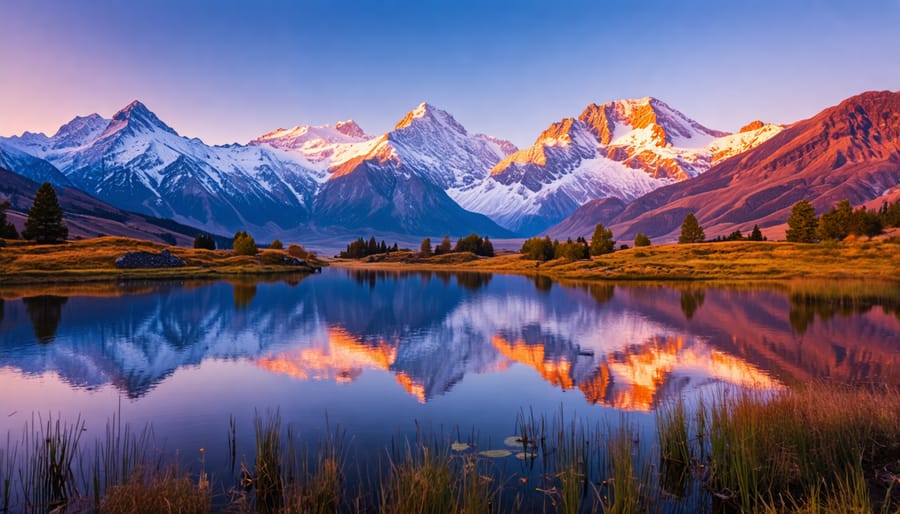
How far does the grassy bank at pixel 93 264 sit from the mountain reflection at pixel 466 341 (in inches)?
1280

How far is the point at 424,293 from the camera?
11400cm

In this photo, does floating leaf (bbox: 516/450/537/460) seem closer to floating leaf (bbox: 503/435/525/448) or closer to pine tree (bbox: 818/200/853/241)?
floating leaf (bbox: 503/435/525/448)

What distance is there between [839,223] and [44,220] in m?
212

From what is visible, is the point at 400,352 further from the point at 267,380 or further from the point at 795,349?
the point at 795,349

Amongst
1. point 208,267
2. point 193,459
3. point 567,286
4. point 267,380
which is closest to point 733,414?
point 193,459

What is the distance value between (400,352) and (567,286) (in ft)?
282

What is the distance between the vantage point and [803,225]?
6964 inches

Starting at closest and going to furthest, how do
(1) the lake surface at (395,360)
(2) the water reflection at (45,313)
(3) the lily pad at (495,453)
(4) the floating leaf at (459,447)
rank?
1. (3) the lily pad at (495,453)
2. (4) the floating leaf at (459,447)
3. (1) the lake surface at (395,360)
4. (2) the water reflection at (45,313)

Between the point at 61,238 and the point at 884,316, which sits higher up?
the point at 61,238

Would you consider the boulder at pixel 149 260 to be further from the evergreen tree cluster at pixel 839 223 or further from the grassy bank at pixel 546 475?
the evergreen tree cluster at pixel 839 223

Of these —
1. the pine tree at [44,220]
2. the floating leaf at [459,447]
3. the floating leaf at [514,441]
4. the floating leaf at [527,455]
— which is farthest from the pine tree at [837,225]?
the pine tree at [44,220]

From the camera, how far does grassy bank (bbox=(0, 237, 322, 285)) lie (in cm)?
11406

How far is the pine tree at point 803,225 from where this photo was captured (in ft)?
575

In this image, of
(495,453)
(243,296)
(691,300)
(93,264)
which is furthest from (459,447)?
(93,264)
